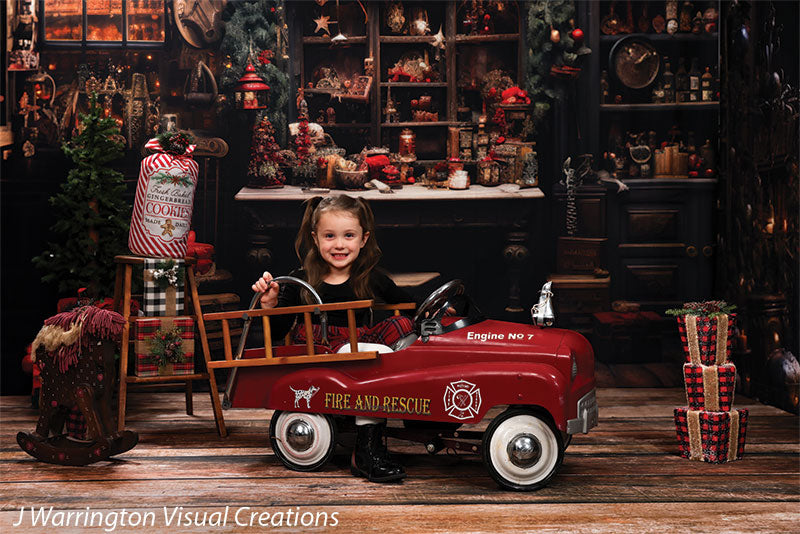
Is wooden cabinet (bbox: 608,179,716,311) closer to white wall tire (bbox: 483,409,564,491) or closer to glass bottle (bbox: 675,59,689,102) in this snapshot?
glass bottle (bbox: 675,59,689,102)

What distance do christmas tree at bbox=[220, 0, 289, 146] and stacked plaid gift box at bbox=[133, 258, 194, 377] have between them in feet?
5.75

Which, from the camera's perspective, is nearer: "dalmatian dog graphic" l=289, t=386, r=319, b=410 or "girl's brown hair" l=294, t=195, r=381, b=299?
"dalmatian dog graphic" l=289, t=386, r=319, b=410

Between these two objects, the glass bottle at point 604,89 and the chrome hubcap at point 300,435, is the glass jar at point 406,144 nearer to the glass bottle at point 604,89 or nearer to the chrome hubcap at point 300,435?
the glass bottle at point 604,89

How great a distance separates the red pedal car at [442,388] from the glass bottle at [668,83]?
2876 millimetres

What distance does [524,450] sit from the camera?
3188mm

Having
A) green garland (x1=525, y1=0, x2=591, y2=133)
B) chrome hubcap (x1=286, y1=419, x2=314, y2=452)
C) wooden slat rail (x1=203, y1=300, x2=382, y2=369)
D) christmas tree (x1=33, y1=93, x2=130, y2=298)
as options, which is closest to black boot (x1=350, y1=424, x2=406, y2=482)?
chrome hubcap (x1=286, y1=419, x2=314, y2=452)

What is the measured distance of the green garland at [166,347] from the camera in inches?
164

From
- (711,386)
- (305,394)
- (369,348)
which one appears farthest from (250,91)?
(711,386)

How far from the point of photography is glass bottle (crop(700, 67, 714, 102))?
18.8ft

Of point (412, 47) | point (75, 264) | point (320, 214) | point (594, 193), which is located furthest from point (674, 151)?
point (75, 264)

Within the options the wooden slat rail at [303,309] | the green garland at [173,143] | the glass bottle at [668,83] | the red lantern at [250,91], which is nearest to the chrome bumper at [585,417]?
the wooden slat rail at [303,309]

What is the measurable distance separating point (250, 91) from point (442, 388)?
308 centimetres

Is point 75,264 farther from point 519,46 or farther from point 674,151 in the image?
point 674,151

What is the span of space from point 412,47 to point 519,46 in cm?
73
